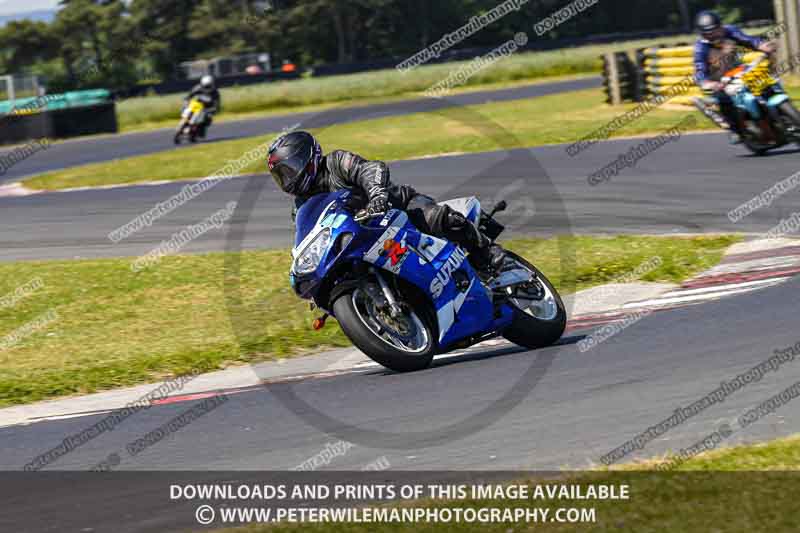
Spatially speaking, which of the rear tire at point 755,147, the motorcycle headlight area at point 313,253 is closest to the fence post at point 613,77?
the rear tire at point 755,147

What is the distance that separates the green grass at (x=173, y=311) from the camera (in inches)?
403

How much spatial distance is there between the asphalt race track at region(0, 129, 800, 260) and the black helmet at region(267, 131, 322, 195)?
21.3 ft

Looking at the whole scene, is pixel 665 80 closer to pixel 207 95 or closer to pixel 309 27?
pixel 207 95

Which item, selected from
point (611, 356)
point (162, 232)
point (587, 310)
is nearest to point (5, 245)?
point (162, 232)

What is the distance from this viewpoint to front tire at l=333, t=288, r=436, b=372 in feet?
25.3

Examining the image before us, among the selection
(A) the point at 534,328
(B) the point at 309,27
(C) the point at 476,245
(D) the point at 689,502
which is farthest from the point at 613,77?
(B) the point at 309,27

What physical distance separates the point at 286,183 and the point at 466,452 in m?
2.62

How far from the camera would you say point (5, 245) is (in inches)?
705

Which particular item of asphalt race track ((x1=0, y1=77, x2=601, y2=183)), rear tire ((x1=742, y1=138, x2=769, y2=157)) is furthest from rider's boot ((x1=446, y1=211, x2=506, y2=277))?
asphalt race track ((x1=0, y1=77, x2=601, y2=183))

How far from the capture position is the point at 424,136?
93.9 feet

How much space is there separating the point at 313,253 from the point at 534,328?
5.99 ft

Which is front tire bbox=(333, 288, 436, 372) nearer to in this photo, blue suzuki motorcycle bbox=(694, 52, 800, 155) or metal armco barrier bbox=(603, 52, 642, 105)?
blue suzuki motorcycle bbox=(694, 52, 800, 155)

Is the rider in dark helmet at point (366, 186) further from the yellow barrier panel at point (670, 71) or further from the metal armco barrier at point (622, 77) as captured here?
the metal armco barrier at point (622, 77)

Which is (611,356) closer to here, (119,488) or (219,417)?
(219,417)
